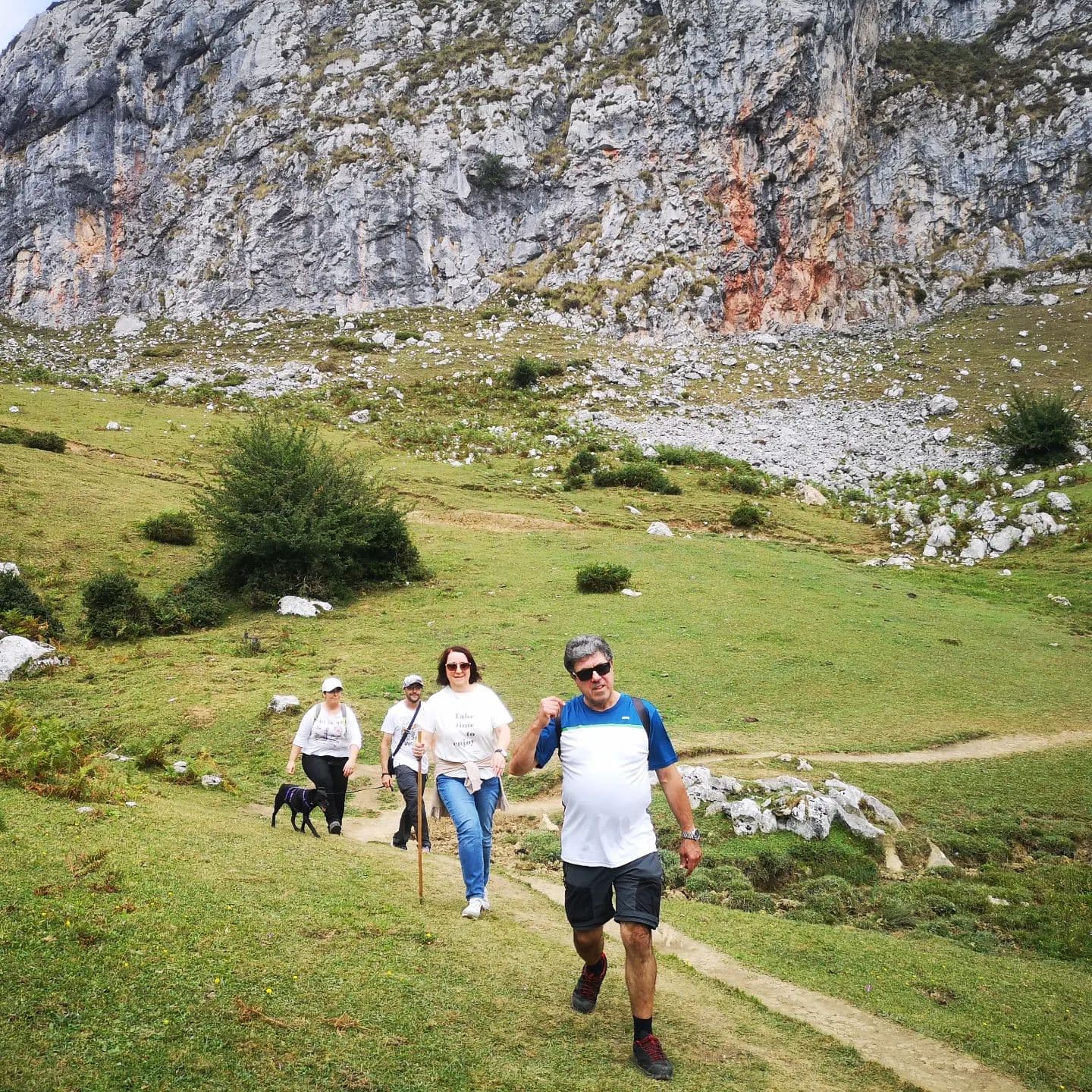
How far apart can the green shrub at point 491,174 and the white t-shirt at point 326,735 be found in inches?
2902

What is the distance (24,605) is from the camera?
1900cm

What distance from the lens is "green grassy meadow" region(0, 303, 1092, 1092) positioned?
4801mm

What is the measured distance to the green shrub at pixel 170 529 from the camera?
26031 mm

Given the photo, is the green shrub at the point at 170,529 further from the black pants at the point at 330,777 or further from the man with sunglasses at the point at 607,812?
the man with sunglasses at the point at 607,812

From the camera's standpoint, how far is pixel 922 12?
272 ft

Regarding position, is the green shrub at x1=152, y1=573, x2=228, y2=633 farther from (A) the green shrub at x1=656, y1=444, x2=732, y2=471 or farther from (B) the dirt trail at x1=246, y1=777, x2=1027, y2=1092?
(A) the green shrub at x1=656, y1=444, x2=732, y2=471

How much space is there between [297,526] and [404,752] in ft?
49.1

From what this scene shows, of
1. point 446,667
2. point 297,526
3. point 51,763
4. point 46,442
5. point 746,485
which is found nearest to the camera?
point 446,667

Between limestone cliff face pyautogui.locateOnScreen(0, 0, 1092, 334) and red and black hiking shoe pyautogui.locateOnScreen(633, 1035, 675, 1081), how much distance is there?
63140 mm

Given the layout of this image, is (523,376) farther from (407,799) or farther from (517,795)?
(407,799)

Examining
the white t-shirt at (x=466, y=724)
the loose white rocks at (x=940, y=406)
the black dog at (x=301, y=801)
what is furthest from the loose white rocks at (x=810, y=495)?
the white t-shirt at (x=466, y=724)

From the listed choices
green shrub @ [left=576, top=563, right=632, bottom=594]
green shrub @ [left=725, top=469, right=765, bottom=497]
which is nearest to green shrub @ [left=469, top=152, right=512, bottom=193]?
green shrub @ [left=725, top=469, right=765, bottom=497]

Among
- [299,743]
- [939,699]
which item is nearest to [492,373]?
[939,699]

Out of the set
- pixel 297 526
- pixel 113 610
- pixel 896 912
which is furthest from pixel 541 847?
pixel 297 526
